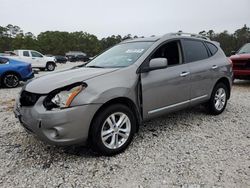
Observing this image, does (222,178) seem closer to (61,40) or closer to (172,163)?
(172,163)

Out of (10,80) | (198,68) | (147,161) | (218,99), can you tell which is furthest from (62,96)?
(10,80)

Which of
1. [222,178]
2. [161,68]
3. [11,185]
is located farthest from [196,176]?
[11,185]

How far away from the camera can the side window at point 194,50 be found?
4.36 meters

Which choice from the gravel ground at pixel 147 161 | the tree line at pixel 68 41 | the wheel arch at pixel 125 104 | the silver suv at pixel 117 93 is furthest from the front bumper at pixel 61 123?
the tree line at pixel 68 41

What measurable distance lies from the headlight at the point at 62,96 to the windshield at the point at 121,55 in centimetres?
92

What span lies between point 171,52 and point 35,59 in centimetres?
1575

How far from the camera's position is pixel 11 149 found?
11.5ft

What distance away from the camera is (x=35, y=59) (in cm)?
1786

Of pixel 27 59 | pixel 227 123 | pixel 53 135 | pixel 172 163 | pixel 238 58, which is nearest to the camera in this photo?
pixel 53 135

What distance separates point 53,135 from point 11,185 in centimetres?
69

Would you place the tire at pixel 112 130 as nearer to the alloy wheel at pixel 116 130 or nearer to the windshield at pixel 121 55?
the alloy wheel at pixel 116 130

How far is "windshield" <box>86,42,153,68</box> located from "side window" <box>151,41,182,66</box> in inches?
9.3

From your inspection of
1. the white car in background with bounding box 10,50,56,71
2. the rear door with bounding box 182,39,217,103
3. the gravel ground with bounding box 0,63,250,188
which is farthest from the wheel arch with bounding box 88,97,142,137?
the white car in background with bounding box 10,50,56,71

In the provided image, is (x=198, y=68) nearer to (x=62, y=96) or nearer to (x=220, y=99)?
(x=220, y=99)
